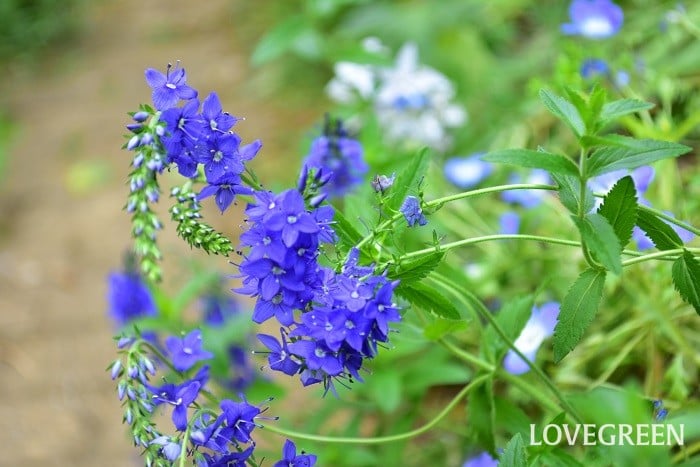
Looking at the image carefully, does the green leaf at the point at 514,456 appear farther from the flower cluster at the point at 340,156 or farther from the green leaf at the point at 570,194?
the flower cluster at the point at 340,156

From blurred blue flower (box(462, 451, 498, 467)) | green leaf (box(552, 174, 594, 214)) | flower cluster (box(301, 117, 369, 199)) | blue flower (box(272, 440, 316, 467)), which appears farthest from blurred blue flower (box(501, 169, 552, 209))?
blue flower (box(272, 440, 316, 467))

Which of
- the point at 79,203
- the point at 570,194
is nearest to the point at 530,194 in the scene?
the point at 570,194

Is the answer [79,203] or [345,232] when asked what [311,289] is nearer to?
[345,232]

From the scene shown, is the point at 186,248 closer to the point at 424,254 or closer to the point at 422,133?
the point at 422,133

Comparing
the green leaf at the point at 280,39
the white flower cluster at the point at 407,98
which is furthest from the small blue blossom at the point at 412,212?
the white flower cluster at the point at 407,98

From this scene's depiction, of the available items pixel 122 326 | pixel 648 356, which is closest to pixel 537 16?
pixel 648 356

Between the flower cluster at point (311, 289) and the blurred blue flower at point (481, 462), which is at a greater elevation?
the blurred blue flower at point (481, 462)
